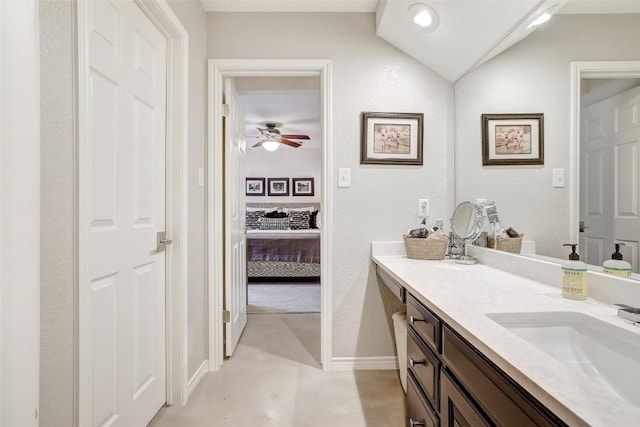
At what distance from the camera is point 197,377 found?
80.0 inches

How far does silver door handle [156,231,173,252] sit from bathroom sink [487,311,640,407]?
4.97ft

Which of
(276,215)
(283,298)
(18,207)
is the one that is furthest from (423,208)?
(276,215)

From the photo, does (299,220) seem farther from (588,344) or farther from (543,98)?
(588,344)

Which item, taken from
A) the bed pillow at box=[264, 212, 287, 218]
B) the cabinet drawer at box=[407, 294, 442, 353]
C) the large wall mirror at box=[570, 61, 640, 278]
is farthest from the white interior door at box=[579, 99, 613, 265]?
the bed pillow at box=[264, 212, 287, 218]

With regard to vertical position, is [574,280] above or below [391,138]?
below

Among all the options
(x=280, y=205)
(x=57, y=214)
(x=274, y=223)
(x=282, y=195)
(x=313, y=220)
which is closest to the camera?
(x=57, y=214)

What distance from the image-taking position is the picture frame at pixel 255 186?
21.6 feet

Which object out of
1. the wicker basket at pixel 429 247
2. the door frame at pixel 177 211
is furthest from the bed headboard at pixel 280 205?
the door frame at pixel 177 211

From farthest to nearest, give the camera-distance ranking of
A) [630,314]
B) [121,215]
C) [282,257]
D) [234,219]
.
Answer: [282,257], [234,219], [121,215], [630,314]

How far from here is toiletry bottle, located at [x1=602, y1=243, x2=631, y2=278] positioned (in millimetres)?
1014

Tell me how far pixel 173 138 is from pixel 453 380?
1.71 meters

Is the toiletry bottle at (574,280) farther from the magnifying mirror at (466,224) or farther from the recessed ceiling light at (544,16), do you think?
the recessed ceiling light at (544,16)

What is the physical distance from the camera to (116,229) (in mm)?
1322

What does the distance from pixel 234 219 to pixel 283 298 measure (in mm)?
1869
